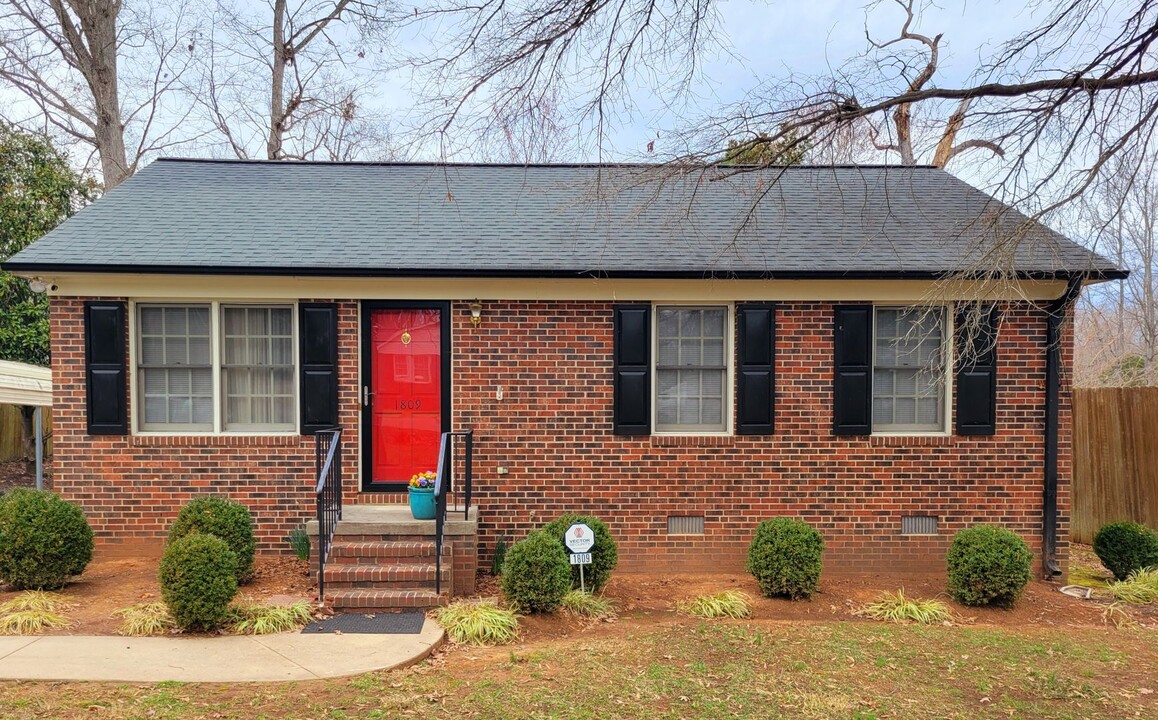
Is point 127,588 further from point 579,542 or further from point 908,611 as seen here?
point 908,611

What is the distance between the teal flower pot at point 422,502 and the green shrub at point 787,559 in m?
2.99

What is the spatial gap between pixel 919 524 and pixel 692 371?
2854 mm

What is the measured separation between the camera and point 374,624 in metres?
5.48

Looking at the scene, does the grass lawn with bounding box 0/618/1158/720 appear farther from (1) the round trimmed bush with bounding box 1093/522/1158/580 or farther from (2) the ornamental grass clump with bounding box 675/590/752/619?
(1) the round trimmed bush with bounding box 1093/522/1158/580

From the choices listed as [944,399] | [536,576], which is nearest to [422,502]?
[536,576]

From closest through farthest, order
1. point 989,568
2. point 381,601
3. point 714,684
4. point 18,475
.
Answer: point 714,684 < point 381,601 < point 989,568 < point 18,475

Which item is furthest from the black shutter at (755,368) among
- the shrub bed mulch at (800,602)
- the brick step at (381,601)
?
the brick step at (381,601)

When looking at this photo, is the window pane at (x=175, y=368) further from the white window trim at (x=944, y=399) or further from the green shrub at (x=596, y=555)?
the white window trim at (x=944, y=399)

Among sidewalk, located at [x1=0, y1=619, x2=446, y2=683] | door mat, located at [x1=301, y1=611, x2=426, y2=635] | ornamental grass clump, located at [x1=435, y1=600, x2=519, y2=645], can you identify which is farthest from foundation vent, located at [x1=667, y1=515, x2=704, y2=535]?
sidewalk, located at [x1=0, y1=619, x2=446, y2=683]

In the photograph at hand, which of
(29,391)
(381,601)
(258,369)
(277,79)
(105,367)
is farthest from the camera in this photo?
(277,79)

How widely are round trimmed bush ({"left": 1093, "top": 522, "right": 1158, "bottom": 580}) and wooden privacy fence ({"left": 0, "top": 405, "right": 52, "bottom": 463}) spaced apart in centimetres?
1690

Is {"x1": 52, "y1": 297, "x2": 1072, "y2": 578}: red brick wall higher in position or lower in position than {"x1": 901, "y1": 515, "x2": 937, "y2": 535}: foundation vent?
higher

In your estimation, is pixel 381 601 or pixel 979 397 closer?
pixel 381 601

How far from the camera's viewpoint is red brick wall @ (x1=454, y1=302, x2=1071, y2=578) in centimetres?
718
